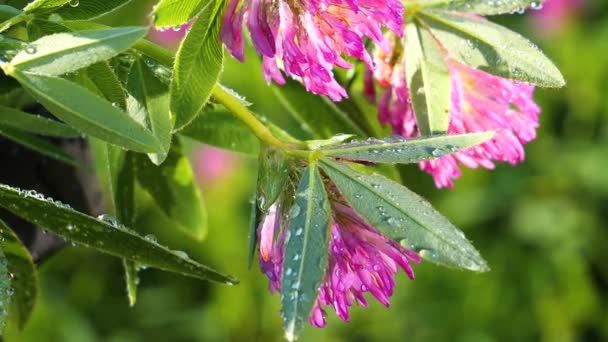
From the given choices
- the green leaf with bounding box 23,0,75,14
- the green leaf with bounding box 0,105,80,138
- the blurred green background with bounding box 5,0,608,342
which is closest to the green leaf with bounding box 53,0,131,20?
the green leaf with bounding box 23,0,75,14

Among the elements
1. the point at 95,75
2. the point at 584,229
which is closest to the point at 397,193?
the point at 95,75

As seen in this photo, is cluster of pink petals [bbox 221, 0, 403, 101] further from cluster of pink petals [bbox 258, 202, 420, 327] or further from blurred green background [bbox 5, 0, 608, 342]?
blurred green background [bbox 5, 0, 608, 342]

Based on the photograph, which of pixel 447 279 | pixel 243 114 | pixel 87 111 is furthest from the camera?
pixel 447 279

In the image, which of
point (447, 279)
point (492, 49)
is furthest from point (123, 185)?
point (447, 279)

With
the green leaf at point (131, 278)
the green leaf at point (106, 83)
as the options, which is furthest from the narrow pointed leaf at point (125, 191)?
the green leaf at point (106, 83)

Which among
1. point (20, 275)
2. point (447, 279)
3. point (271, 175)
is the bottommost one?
point (447, 279)

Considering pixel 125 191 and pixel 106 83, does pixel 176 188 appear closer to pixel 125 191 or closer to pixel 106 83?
pixel 125 191

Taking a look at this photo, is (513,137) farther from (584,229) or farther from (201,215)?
(584,229)
